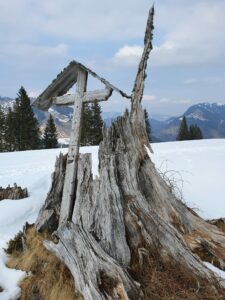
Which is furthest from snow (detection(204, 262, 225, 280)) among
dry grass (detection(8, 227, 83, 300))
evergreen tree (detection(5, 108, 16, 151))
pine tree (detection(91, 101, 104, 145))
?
evergreen tree (detection(5, 108, 16, 151))

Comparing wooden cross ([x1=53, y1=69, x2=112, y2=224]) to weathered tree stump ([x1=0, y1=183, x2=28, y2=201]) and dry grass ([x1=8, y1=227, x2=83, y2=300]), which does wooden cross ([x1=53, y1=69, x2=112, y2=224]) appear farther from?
weathered tree stump ([x1=0, y1=183, x2=28, y2=201])

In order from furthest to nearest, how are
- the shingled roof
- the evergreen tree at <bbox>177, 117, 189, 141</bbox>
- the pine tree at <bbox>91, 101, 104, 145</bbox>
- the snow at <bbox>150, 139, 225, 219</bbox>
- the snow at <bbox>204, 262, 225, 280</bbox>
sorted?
the evergreen tree at <bbox>177, 117, 189, 141</bbox> < the pine tree at <bbox>91, 101, 104, 145</bbox> < the snow at <bbox>150, 139, 225, 219</bbox> < the shingled roof < the snow at <bbox>204, 262, 225, 280</bbox>

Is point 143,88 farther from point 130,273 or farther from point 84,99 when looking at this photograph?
point 130,273

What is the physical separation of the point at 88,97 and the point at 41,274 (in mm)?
3871

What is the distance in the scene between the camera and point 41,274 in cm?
711

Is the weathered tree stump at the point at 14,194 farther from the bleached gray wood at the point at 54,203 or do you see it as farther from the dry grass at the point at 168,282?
the dry grass at the point at 168,282

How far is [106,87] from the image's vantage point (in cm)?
783

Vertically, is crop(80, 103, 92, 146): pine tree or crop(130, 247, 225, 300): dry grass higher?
crop(80, 103, 92, 146): pine tree

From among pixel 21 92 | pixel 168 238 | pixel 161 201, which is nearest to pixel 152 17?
pixel 161 201

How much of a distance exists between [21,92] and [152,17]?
131ft

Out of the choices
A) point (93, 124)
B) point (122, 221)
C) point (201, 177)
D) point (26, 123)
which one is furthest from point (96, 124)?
point (122, 221)

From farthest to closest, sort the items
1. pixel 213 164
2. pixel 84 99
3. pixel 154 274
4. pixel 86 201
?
pixel 213 164 → pixel 84 99 → pixel 86 201 → pixel 154 274

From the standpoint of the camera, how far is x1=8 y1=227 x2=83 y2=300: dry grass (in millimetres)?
6547

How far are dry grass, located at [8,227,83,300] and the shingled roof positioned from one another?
3.29 meters
